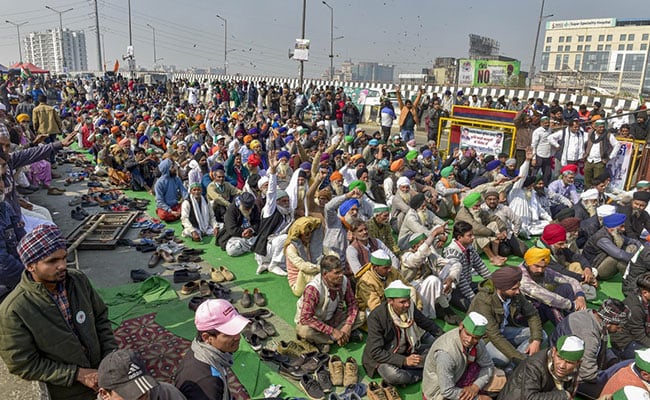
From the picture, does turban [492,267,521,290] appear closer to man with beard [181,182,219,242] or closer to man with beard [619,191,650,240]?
man with beard [619,191,650,240]

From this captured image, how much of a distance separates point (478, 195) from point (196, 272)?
4530 millimetres

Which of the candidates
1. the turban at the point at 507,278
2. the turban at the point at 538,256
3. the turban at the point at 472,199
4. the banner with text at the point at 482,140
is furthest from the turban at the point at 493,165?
the turban at the point at 507,278

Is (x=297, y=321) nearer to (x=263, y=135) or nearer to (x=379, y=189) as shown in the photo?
(x=379, y=189)

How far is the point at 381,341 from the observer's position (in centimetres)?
423

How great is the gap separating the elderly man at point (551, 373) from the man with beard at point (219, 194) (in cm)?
595

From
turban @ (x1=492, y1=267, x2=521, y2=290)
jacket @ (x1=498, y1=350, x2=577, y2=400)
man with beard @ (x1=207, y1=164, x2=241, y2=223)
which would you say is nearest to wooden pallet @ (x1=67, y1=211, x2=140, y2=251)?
man with beard @ (x1=207, y1=164, x2=241, y2=223)

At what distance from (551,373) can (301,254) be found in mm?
3284

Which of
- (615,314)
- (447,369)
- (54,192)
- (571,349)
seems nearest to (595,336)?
(615,314)

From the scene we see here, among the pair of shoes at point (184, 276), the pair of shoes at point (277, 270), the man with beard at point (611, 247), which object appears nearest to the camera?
the pair of shoes at point (184, 276)

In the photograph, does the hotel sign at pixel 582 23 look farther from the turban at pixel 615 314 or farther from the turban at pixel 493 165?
the turban at pixel 615 314

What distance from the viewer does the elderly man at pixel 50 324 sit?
2762 mm

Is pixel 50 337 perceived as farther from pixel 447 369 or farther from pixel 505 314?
pixel 505 314

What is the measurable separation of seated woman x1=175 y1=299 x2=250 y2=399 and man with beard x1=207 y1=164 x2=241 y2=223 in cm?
547

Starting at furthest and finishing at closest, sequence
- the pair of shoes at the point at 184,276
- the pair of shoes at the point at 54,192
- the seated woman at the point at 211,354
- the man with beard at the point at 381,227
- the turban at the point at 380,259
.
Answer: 1. the pair of shoes at the point at 54,192
2. the pair of shoes at the point at 184,276
3. the man with beard at the point at 381,227
4. the turban at the point at 380,259
5. the seated woman at the point at 211,354
